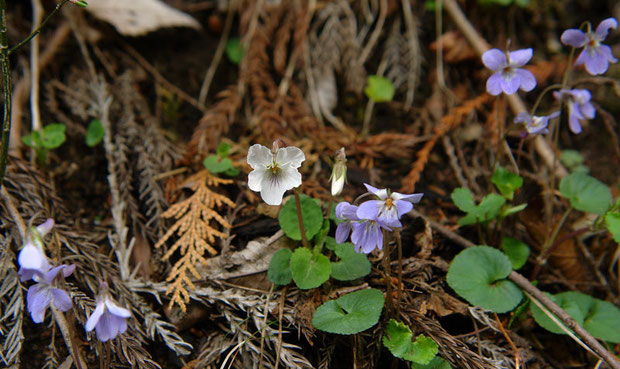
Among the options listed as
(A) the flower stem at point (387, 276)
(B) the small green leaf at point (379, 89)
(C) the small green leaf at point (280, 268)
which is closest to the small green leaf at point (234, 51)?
(B) the small green leaf at point (379, 89)

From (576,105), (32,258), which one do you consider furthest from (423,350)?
(576,105)

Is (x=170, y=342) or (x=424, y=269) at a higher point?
(x=424, y=269)

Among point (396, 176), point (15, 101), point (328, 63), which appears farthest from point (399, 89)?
point (15, 101)

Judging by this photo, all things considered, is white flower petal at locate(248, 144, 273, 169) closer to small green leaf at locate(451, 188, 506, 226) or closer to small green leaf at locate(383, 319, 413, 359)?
small green leaf at locate(383, 319, 413, 359)

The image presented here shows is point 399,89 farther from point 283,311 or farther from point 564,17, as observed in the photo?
point 283,311

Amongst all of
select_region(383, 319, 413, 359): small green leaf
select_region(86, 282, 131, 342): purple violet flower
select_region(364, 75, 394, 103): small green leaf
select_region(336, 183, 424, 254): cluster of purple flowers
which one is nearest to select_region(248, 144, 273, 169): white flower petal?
select_region(336, 183, 424, 254): cluster of purple flowers

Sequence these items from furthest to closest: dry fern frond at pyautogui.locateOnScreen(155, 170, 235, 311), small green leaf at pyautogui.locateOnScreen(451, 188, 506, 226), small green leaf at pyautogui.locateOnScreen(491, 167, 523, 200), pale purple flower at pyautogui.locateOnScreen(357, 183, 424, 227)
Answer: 1. small green leaf at pyautogui.locateOnScreen(491, 167, 523, 200)
2. small green leaf at pyautogui.locateOnScreen(451, 188, 506, 226)
3. dry fern frond at pyautogui.locateOnScreen(155, 170, 235, 311)
4. pale purple flower at pyautogui.locateOnScreen(357, 183, 424, 227)
